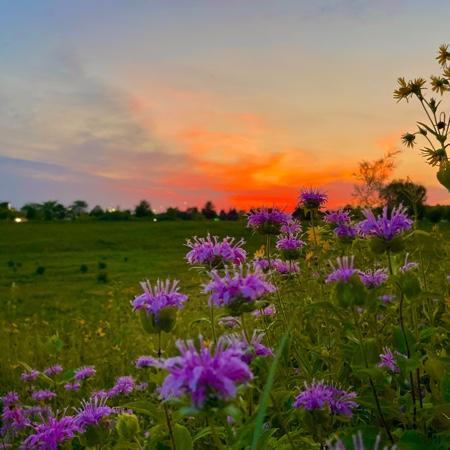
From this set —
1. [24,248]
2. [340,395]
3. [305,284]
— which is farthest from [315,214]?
[24,248]

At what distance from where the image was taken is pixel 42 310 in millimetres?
8438

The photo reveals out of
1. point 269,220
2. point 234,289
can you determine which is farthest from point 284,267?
point 234,289

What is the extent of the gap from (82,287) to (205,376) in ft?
34.1

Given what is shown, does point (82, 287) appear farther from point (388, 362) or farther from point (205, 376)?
point (205, 376)

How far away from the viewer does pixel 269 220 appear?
241 centimetres

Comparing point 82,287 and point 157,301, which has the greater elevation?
point 157,301

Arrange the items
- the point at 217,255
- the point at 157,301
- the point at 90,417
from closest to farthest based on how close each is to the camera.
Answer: the point at 157,301
the point at 217,255
the point at 90,417

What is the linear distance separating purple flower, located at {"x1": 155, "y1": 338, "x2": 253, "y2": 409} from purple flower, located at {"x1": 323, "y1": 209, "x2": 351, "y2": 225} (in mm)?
1820

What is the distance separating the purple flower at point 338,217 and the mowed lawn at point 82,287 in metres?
0.75

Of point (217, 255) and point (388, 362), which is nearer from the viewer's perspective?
point (217, 255)

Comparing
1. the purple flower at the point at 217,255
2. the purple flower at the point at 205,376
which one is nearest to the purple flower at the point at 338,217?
the purple flower at the point at 217,255

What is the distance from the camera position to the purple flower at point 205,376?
0.91 m

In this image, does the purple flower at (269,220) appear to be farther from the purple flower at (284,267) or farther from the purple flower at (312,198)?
the purple flower at (284,267)

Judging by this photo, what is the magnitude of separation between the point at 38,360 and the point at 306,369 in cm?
371
